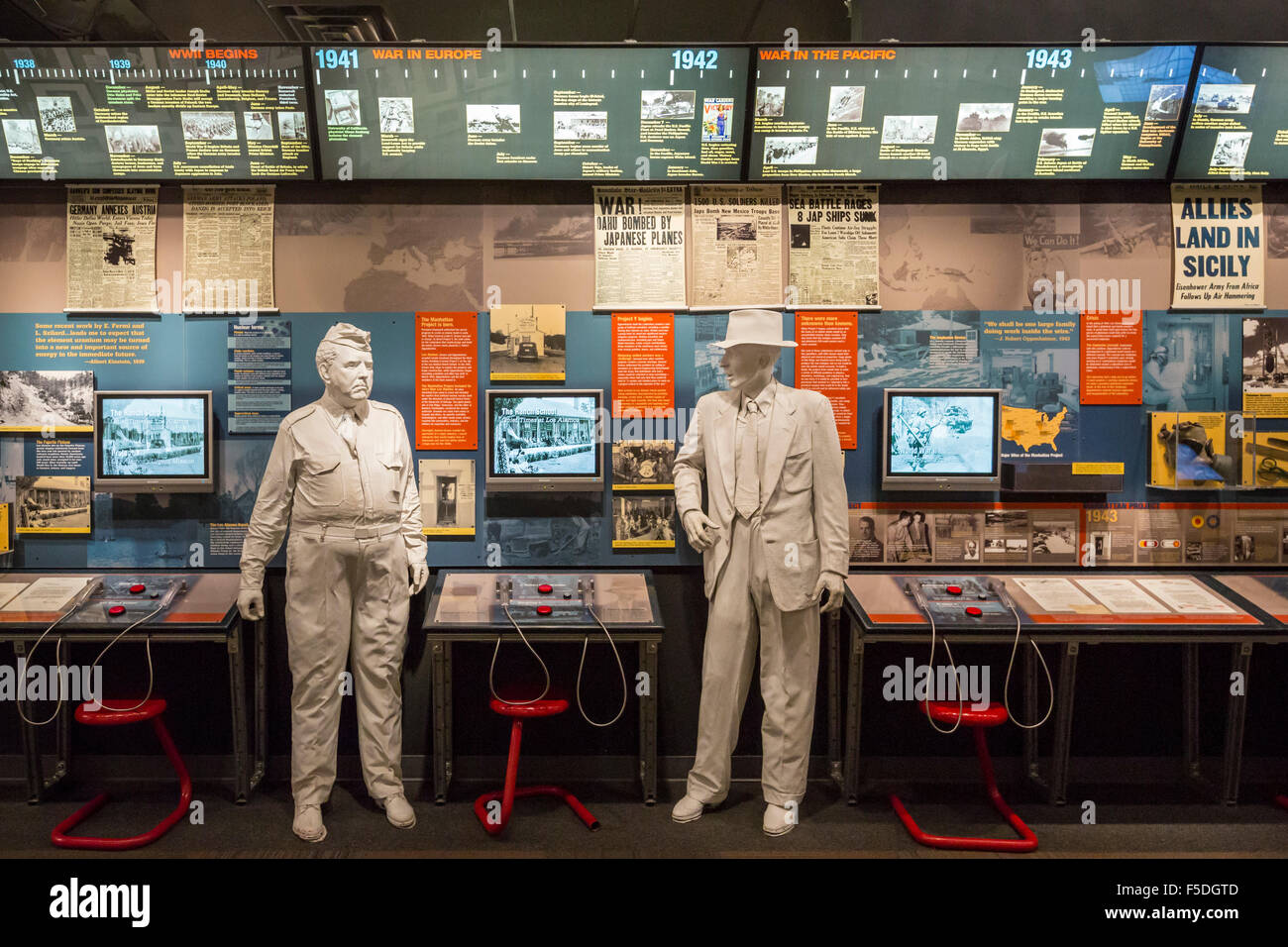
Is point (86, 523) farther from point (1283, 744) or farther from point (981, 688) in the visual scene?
point (1283, 744)

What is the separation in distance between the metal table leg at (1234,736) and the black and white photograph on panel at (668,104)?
11.7 feet

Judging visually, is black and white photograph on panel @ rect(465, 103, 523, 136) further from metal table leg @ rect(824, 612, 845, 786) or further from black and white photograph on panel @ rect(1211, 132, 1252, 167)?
black and white photograph on panel @ rect(1211, 132, 1252, 167)

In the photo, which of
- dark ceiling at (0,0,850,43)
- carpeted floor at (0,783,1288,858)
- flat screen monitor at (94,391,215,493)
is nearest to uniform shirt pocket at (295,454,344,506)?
flat screen monitor at (94,391,215,493)

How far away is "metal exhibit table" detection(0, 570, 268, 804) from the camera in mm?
3377

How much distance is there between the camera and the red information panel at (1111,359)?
3975 millimetres

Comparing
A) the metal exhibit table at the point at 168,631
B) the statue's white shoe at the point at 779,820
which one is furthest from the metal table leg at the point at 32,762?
the statue's white shoe at the point at 779,820

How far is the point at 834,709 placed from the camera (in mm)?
3811

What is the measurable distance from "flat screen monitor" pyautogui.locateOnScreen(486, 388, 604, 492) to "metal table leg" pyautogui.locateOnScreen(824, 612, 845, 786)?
142 cm

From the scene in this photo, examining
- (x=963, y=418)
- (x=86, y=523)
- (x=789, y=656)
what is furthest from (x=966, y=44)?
(x=86, y=523)

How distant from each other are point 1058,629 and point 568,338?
8.78ft

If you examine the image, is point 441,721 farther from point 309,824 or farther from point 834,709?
point 834,709

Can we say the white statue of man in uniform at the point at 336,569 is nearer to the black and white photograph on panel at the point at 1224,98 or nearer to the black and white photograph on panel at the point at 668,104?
the black and white photograph on panel at the point at 668,104

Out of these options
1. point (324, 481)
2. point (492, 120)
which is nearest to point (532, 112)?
point (492, 120)

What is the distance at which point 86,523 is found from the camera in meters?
3.91
